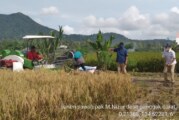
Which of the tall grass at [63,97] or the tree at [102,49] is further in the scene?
the tree at [102,49]

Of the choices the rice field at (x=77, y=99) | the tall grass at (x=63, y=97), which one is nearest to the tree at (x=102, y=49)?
A: the rice field at (x=77, y=99)

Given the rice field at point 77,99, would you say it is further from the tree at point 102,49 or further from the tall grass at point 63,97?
the tree at point 102,49

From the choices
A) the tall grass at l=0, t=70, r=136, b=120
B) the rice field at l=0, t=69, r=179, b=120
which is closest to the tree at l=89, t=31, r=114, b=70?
the rice field at l=0, t=69, r=179, b=120

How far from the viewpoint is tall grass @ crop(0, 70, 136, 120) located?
6363 mm

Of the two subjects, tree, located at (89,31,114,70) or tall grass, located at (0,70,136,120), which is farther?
tree, located at (89,31,114,70)

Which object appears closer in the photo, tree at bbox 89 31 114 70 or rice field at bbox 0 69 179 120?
rice field at bbox 0 69 179 120

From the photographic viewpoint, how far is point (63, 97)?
285 inches

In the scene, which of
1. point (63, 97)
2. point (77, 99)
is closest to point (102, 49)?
point (77, 99)

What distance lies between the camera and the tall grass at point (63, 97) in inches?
251

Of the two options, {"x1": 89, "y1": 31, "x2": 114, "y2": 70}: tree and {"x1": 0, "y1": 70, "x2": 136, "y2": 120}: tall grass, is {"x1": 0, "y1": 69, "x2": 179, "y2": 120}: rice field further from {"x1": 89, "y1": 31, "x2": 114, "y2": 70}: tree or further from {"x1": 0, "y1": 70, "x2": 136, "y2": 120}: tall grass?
{"x1": 89, "y1": 31, "x2": 114, "y2": 70}: tree

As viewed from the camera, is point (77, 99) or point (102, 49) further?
point (102, 49)

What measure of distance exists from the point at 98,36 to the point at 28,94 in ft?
52.3

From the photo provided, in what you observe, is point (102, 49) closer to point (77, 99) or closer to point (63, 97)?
point (77, 99)

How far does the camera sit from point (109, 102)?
8359 mm
